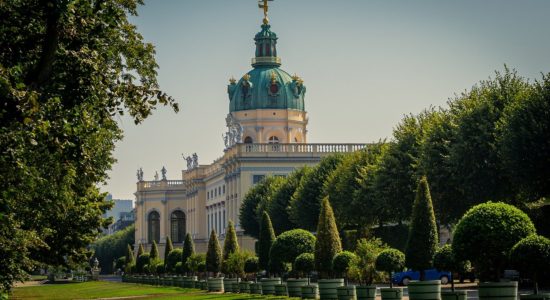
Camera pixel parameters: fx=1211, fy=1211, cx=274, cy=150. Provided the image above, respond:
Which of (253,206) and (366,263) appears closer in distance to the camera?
(366,263)

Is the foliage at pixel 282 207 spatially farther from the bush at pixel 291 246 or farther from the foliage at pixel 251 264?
the bush at pixel 291 246

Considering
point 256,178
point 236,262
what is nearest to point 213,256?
point 236,262

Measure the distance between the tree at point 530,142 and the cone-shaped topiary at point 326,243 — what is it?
918 centimetres

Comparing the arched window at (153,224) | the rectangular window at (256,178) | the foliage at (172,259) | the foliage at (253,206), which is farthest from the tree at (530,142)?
the arched window at (153,224)

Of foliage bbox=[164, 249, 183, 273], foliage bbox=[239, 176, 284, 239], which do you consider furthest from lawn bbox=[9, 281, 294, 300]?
foliage bbox=[239, 176, 284, 239]

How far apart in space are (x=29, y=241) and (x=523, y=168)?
1025 inches

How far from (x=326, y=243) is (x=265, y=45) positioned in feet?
359

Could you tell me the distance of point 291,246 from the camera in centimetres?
6431

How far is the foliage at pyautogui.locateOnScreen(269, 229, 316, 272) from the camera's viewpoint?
64188 millimetres

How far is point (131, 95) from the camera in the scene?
2995 centimetres

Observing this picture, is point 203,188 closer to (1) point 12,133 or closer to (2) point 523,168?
(2) point 523,168

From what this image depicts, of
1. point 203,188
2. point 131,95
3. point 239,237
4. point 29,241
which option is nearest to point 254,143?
point 239,237

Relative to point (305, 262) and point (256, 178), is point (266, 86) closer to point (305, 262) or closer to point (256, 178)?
point (256, 178)

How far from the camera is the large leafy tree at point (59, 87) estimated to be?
2550cm
